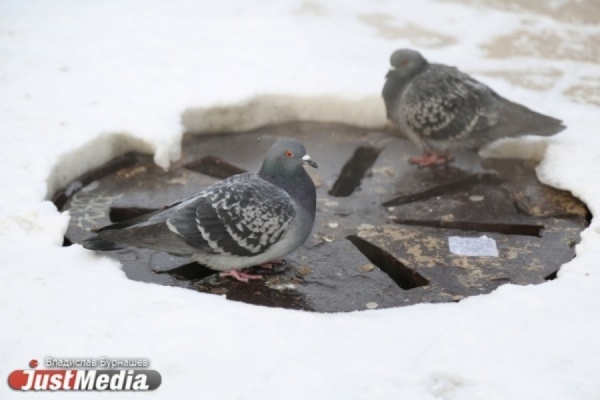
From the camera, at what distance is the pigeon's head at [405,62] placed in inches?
207

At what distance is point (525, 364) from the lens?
2.99m

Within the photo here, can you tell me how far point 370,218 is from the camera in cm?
442

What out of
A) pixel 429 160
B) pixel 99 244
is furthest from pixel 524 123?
pixel 99 244

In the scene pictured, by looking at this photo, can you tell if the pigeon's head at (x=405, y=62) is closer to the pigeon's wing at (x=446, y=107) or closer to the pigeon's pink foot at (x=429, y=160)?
the pigeon's wing at (x=446, y=107)

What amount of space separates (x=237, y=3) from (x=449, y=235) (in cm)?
407

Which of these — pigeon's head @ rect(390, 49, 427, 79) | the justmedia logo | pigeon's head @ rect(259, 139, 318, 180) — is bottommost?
the justmedia logo

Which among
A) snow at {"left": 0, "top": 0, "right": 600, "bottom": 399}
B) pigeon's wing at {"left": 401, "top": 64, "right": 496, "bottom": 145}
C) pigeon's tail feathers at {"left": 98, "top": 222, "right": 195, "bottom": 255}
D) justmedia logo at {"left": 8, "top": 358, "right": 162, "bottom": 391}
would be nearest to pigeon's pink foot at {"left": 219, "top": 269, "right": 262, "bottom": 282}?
pigeon's tail feathers at {"left": 98, "top": 222, "right": 195, "bottom": 255}

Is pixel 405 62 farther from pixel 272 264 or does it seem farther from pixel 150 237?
pixel 150 237

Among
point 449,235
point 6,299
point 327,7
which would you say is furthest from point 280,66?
point 6,299

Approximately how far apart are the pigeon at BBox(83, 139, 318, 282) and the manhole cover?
0.55 feet

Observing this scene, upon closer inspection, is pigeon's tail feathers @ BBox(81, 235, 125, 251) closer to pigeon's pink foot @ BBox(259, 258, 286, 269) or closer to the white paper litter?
pigeon's pink foot @ BBox(259, 258, 286, 269)

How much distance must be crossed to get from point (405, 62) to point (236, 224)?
83.6 inches

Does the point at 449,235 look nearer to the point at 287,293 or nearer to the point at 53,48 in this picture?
the point at 287,293

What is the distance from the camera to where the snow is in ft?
9.76
